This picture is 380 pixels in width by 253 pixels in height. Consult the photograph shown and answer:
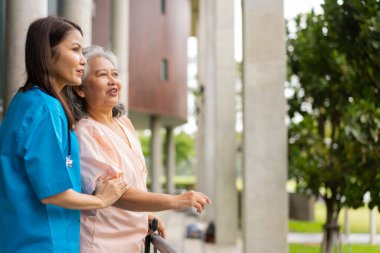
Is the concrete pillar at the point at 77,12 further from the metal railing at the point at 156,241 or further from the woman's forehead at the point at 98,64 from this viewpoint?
the metal railing at the point at 156,241

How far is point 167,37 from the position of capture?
2612cm

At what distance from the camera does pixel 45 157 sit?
1.95 metres

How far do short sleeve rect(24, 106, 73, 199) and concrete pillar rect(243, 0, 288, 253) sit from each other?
5.93m

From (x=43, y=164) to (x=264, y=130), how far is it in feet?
19.8

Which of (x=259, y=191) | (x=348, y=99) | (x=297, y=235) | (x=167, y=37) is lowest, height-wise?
(x=297, y=235)

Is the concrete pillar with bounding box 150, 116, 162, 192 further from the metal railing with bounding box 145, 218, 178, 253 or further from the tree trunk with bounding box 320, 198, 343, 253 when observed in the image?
the metal railing with bounding box 145, 218, 178, 253

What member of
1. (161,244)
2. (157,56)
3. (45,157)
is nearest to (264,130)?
(161,244)

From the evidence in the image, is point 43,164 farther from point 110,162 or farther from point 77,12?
point 77,12

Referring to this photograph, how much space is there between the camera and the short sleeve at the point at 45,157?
76.5 inches

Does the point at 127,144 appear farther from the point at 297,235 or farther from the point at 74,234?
the point at 297,235

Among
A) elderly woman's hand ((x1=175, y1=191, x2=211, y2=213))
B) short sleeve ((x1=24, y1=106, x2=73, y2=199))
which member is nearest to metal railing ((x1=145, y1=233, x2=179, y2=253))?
elderly woman's hand ((x1=175, y1=191, x2=211, y2=213))

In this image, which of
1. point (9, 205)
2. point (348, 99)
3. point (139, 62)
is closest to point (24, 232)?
point (9, 205)

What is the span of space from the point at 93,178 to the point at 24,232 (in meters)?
0.35

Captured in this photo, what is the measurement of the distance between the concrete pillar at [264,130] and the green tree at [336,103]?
2.71ft
